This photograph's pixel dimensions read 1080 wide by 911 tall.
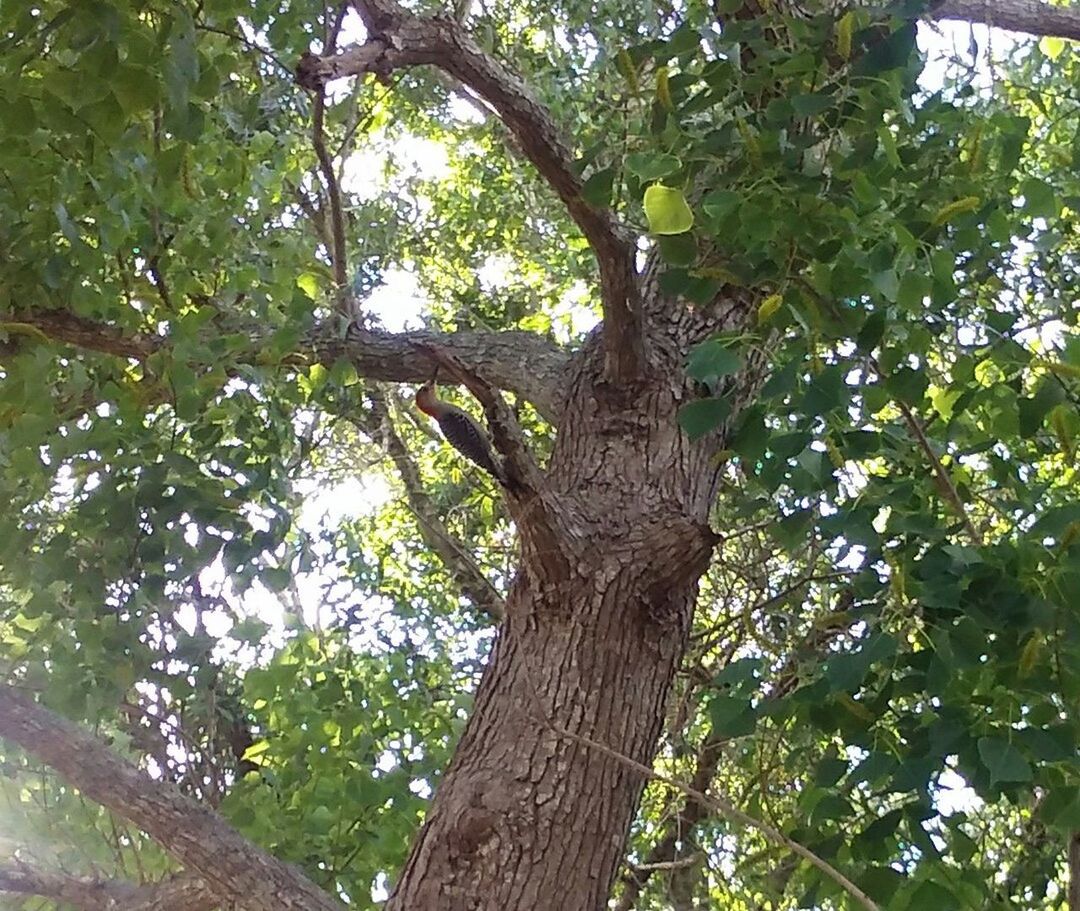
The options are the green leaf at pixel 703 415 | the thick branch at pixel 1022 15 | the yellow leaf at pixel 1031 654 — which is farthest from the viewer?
the thick branch at pixel 1022 15

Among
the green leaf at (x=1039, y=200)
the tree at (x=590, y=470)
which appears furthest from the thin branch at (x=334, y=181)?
the green leaf at (x=1039, y=200)

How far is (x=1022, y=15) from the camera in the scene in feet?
10.6

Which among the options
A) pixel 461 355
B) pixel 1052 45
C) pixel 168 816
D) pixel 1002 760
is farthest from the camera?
pixel 1052 45

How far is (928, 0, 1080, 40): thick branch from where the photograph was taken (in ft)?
10.6

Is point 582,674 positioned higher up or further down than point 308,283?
further down

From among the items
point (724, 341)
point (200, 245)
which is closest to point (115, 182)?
point (200, 245)

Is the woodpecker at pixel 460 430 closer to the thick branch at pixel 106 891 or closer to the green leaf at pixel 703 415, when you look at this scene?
the green leaf at pixel 703 415

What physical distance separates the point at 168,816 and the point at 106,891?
636mm

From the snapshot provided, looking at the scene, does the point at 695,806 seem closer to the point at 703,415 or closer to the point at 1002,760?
the point at 703,415

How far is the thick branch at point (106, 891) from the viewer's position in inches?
95.7

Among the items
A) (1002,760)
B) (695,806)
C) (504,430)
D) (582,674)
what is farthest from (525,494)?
(695,806)

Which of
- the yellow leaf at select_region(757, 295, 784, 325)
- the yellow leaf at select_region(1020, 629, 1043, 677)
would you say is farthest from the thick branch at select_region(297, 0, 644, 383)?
the yellow leaf at select_region(1020, 629, 1043, 677)

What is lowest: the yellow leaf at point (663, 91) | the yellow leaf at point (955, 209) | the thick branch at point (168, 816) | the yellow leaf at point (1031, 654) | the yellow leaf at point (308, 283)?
the thick branch at point (168, 816)

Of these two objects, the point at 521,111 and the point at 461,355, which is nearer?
the point at 521,111
